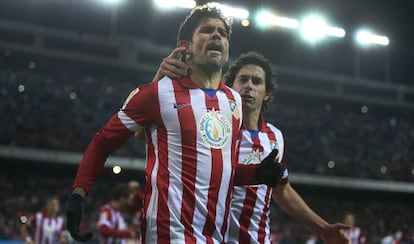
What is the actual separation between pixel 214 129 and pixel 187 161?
8.2 inches

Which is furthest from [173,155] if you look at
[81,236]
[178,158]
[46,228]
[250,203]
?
[46,228]

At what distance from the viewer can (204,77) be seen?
2.85m

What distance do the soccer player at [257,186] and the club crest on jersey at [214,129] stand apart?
85cm

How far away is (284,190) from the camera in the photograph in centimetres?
377

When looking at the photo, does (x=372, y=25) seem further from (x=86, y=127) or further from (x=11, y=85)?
(x=11, y=85)

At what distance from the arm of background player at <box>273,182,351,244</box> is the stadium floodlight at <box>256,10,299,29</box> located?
74.3 ft

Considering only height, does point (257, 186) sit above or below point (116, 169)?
above

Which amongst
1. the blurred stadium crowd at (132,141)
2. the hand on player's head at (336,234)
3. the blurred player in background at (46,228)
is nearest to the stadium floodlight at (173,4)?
the blurred stadium crowd at (132,141)

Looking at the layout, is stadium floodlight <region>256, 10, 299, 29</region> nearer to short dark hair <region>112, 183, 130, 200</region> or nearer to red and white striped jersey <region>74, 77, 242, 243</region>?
short dark hair <region>112, 183, 130, 200</region>

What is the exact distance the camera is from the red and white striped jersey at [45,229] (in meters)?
10.8

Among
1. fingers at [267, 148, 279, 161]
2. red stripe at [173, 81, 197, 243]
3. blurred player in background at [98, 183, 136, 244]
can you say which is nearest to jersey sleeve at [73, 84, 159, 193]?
red stripe at [173, 81, 197, 243]

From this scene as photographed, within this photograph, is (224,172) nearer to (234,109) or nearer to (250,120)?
(234,109)

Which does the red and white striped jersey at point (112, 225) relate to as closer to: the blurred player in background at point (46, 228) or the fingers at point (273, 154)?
the blurred player in background at point (46, 228)

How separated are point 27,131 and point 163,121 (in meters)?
18.6
